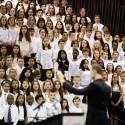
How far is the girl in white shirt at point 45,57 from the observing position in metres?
6.95

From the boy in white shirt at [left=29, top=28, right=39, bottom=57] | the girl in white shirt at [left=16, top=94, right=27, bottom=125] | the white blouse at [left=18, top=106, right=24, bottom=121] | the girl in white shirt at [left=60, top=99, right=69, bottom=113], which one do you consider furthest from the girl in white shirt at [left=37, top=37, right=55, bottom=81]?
the white blouse at [left=18, top=106, right=24, bottom=121]

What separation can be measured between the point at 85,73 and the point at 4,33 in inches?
70.5

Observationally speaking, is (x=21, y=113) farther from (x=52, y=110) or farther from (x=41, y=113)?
(x=41, y=113)

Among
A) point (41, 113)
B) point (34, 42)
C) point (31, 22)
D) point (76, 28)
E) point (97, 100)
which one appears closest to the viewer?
point (97, 100)

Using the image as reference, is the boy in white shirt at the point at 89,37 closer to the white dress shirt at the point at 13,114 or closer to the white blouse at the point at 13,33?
the white blouse at the point at 13,33

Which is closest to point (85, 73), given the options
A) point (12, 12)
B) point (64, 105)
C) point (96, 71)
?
point (64, 105)

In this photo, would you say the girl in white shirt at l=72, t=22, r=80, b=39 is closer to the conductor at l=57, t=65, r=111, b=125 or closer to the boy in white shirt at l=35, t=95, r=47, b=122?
the boy in white shirt at l=35, t=95, r=47, b=122

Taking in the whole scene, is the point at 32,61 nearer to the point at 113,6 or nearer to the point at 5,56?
the point at 5,56

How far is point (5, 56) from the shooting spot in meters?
6.80

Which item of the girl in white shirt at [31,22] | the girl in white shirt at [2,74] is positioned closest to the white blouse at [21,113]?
the girl in white shirt at [2,74]

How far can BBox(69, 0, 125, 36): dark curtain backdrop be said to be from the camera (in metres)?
9.67

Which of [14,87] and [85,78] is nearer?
[14,87]

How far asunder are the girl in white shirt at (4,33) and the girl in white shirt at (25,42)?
247 mm

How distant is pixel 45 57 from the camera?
6965 millimetres
